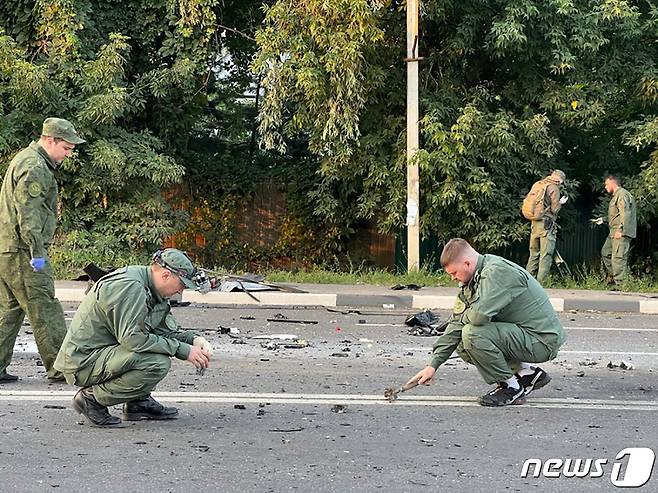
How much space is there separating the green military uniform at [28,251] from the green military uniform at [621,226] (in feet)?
34.9

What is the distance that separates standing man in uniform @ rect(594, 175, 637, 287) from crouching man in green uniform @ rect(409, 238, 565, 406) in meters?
9.45

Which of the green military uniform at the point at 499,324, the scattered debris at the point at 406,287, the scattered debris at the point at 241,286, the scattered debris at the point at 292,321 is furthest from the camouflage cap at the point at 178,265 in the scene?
the scattered debris at the point at 406,287

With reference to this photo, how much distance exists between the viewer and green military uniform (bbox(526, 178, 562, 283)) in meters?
15.4

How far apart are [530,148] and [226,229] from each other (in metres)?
6.51

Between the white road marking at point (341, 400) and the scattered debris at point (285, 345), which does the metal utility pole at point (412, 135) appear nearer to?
the scattered debris at point (285, 345)

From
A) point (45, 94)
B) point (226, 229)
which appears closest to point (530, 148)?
point (226, 229)

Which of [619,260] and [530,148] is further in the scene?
[530,148]

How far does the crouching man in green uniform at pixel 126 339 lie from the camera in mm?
5680

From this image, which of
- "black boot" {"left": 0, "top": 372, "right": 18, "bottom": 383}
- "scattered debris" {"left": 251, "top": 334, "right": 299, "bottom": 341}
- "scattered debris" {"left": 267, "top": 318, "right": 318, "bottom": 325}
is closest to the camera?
"black boot" {"left": 0, "top": 372, "right": 18, "bottom": 383}

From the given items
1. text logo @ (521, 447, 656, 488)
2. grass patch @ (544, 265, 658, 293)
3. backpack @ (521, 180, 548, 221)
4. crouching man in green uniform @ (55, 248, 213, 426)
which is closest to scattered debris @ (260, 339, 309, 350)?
crouching man in green uniform @ (55, 248, 213, 426)

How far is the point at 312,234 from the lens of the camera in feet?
65.4

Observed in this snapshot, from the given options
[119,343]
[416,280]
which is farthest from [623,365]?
[416,280]

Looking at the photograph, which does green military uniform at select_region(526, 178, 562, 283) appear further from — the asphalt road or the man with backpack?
the asphalt road

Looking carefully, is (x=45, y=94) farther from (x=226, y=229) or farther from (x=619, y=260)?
(x=619, y=260)
